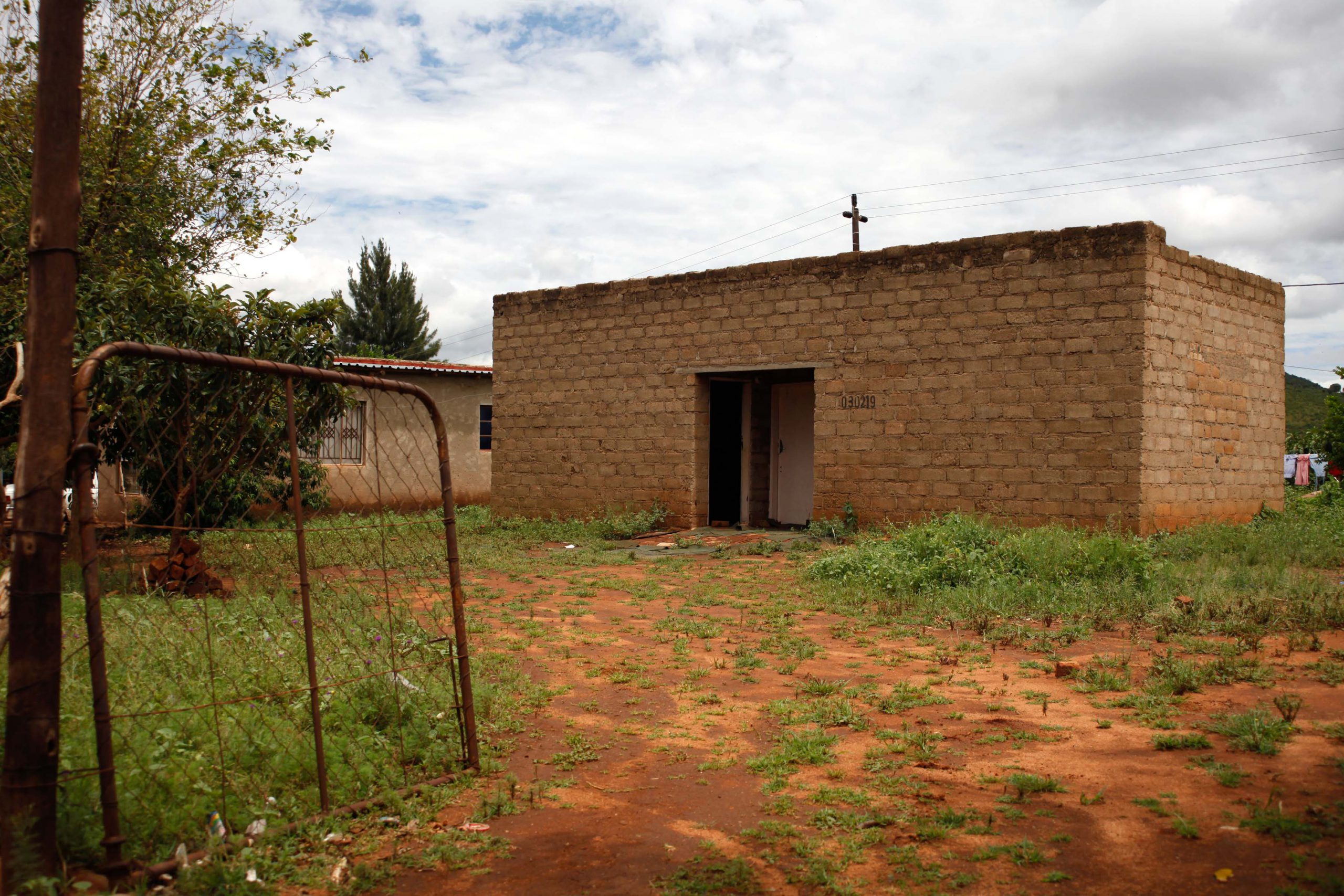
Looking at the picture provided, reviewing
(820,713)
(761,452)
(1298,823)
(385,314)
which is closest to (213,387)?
(820,713)

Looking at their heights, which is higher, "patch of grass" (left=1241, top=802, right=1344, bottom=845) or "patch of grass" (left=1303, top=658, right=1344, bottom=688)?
"patch of grass" (left=1303, top=658, right=1344, bottom=688)

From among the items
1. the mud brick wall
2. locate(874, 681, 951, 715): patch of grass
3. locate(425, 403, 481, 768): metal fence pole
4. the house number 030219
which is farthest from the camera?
the house number 030219

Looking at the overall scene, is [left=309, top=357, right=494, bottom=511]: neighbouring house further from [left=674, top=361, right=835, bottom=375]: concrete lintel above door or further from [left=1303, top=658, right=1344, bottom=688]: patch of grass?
[left=1303, top=658, right=1344, bottom=688]: patch of grass

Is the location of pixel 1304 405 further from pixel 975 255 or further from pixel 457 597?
pixel 457 597

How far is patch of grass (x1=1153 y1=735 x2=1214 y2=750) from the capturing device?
430cm

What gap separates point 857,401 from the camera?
39.9ft

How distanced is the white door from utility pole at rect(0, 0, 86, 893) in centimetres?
1237

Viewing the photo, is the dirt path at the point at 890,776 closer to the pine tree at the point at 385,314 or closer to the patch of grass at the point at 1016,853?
the patch of grass at the point at 1016,853

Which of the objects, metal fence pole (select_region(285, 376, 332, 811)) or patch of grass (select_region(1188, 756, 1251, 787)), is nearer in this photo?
metal fence pole (select_region(285, 376, 332, 811))

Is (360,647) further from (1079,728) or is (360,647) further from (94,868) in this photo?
(1079,728)

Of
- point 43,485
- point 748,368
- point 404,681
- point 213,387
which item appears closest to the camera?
point 43,485

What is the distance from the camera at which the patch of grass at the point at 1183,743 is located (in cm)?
430

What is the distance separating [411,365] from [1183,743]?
1644 centimetres

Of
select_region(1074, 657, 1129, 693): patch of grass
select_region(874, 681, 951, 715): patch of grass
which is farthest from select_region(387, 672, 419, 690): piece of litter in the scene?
select_region(1074, 657, 1129, 693): patch of grass
